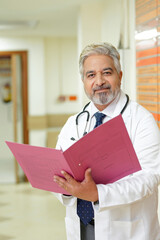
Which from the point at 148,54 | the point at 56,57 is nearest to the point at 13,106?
the point at 56,57

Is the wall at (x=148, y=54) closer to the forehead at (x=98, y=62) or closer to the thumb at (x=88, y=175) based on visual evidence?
the forehead at (x=98, y=62)

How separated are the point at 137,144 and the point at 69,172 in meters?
0.31

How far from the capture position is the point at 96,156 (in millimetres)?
1396

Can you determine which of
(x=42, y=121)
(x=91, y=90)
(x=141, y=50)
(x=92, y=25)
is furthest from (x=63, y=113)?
(x=91, y=90)

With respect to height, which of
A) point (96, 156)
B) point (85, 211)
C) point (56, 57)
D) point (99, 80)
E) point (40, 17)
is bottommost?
point (85, 211)

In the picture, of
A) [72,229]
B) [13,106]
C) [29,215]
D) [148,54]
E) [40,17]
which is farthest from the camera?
[13,106]

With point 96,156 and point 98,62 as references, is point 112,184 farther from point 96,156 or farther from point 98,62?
point 98,62

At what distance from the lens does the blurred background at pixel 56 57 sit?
2930 mm

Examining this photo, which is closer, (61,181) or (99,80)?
(61,181)

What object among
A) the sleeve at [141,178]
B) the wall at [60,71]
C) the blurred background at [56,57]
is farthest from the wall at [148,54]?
the wall at [60,71]

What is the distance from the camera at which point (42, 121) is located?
22.9 feet

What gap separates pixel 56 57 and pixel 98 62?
18.2 ft

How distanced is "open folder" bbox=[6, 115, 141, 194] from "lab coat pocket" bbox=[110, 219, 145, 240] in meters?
0.21

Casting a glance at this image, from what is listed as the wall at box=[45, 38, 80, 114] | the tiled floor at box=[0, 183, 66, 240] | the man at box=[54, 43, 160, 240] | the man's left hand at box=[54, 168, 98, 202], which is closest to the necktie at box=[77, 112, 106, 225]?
the man at box=[54, 43, 160, 240]
